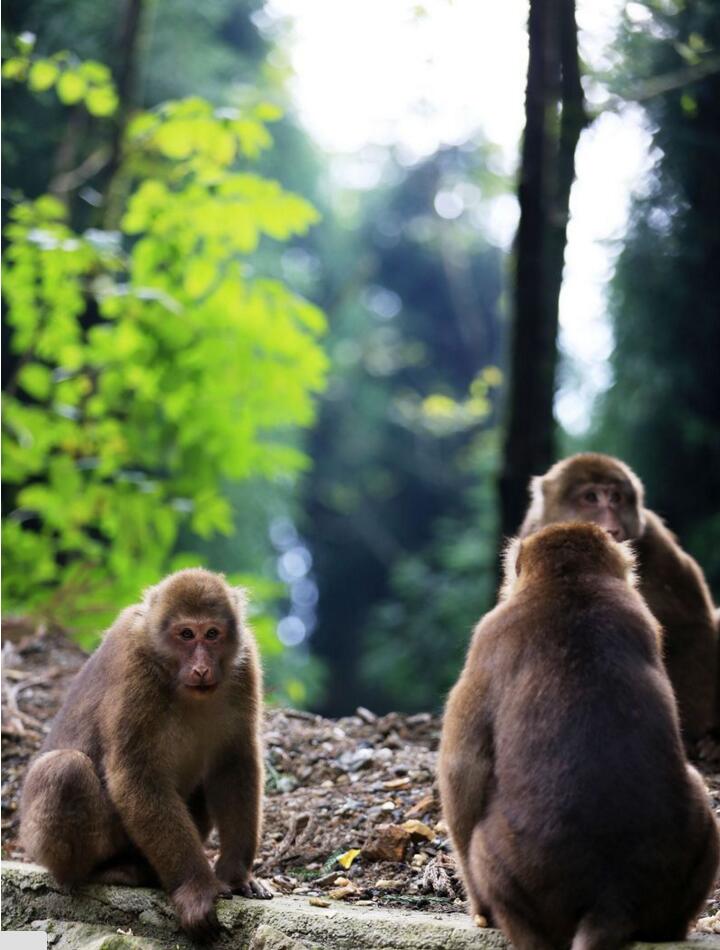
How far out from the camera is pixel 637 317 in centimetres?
922

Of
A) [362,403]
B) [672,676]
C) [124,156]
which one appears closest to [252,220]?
[124,156]

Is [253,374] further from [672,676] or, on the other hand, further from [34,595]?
[672,676]

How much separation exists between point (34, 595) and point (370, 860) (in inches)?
154

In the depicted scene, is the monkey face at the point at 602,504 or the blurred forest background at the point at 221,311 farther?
the blurred forest background at the point at 221,311

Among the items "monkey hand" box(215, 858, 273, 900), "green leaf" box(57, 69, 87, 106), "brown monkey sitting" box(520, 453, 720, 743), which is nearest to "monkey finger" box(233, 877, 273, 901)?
"monkey hand" box(215, 858, 273, 900)

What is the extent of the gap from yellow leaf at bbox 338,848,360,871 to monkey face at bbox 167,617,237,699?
0.97m

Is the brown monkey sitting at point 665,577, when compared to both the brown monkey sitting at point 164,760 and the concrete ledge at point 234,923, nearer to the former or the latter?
the brown monkey sitting at point 164,760

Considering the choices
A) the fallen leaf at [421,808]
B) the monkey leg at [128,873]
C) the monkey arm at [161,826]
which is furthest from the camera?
the fallen leaf at [421,808]

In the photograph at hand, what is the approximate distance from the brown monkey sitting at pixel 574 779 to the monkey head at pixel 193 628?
97 cm

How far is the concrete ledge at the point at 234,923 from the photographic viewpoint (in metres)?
3.66

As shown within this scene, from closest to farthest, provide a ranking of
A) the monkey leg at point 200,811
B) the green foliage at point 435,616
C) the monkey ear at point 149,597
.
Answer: the monkey ear at point 149,597 < the monkey leg at point 200,811 < the green foliage at point 435,616

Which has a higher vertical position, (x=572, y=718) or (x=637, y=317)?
(x=637, y=317)

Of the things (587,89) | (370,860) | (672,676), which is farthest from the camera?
(587,89)

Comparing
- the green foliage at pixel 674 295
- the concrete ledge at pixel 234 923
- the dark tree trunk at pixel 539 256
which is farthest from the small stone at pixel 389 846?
the green foliage at pixel 674 295
